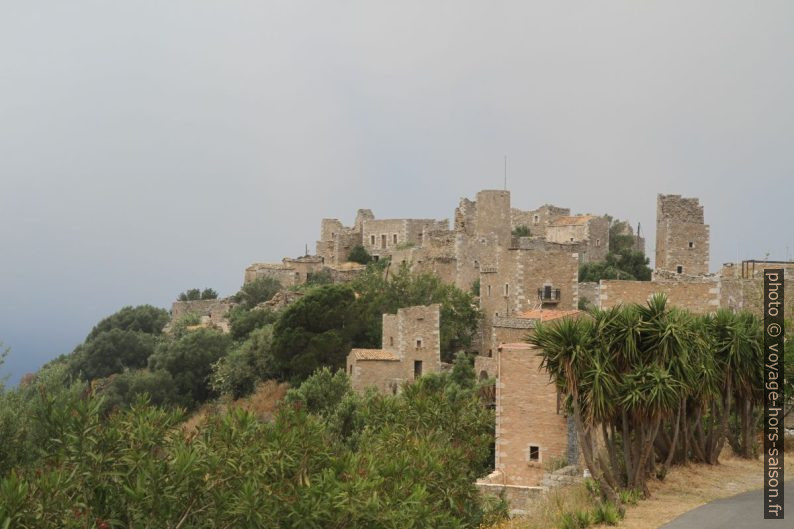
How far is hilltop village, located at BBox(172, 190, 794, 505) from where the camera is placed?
84.4 ft

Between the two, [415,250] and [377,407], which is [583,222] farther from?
[377,407]

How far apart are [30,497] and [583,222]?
5663 cm

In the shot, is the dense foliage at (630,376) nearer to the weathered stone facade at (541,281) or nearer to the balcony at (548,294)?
the weathered stone facade at (541,281)

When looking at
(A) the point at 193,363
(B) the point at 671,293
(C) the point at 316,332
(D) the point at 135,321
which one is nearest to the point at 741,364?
(B) the point at 671,293

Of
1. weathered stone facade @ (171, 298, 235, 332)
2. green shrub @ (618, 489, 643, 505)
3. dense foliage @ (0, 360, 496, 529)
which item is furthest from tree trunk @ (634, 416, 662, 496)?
weathered stone facade @ (171, 298, 235, 332)

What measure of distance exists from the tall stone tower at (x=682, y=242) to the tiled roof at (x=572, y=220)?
55.1 feet

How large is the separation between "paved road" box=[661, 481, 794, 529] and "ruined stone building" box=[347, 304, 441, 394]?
24036 mm

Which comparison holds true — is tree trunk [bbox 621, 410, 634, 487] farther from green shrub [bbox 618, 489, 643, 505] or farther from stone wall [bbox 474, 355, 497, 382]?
stone wall [bbox 474, 355, 497, 382]

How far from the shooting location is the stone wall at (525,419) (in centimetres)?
2544

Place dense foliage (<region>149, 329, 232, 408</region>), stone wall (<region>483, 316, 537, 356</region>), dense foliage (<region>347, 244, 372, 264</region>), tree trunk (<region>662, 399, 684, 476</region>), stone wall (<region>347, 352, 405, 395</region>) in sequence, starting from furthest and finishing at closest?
dense foliage (<region>347, 244, 372, 264</region>), dense foliage (<region>149, 329, 232, 408</region>), stone wall (<region>347, 352, 405, 395</region>), stone wall (<region>483, 316, 537, 356</region>), tree trunk (<region>662, 399, 684, 476</region>)

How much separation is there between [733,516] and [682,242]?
32.6m

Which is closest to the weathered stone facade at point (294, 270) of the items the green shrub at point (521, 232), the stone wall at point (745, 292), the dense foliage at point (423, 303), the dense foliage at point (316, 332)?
the green shrub at point (521, 232)

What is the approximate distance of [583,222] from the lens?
64938mm

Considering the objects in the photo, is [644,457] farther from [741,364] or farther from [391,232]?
[391,232]
